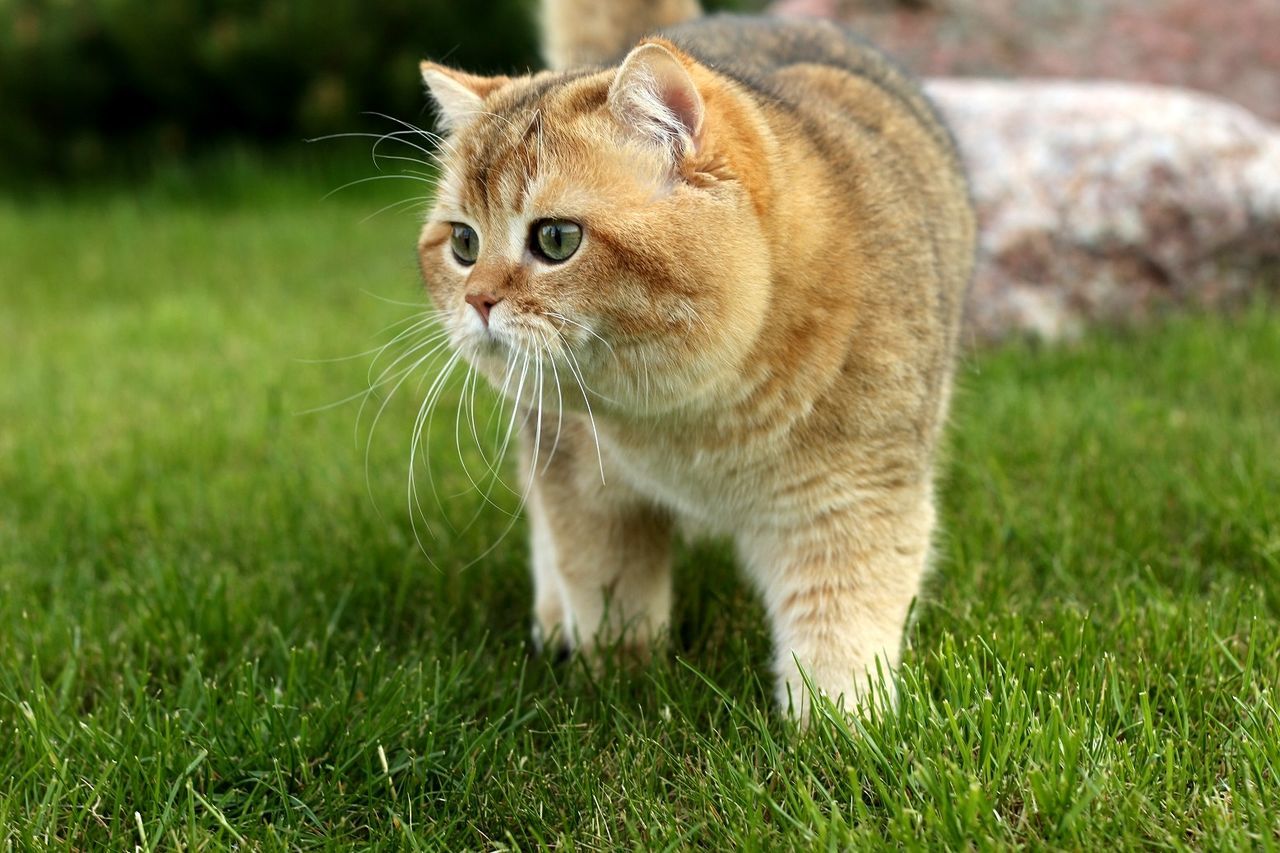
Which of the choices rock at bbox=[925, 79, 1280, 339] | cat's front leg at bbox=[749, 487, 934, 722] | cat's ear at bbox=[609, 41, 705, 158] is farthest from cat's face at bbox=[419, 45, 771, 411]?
rock at bbox=[925, 79, 1280, 339]

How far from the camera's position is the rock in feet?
15.5

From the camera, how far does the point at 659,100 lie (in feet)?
6.84

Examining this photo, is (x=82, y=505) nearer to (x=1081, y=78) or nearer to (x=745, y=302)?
(x=745, y=302)

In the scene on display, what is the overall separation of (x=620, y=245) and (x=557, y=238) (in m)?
0.12

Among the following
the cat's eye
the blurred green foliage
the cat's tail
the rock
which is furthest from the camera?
the blurred green foliage

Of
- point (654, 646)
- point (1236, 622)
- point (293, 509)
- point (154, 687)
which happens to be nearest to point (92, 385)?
point (293, 509)

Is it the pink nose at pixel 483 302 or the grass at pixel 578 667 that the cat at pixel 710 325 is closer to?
the pink nose at pixel 483 302

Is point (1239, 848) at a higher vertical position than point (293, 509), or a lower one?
higher

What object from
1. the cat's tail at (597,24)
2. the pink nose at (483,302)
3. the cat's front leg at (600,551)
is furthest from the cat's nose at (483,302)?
the cat's tail at (597,24)

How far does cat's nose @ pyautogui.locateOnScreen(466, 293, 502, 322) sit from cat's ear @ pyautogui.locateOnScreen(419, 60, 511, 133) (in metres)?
0.49

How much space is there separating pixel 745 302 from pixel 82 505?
2.46 m

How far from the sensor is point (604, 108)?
2154 mm

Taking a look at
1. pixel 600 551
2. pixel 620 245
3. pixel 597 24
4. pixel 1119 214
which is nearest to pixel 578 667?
pixel 600 551

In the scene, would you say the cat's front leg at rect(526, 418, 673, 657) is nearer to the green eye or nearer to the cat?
the cat
